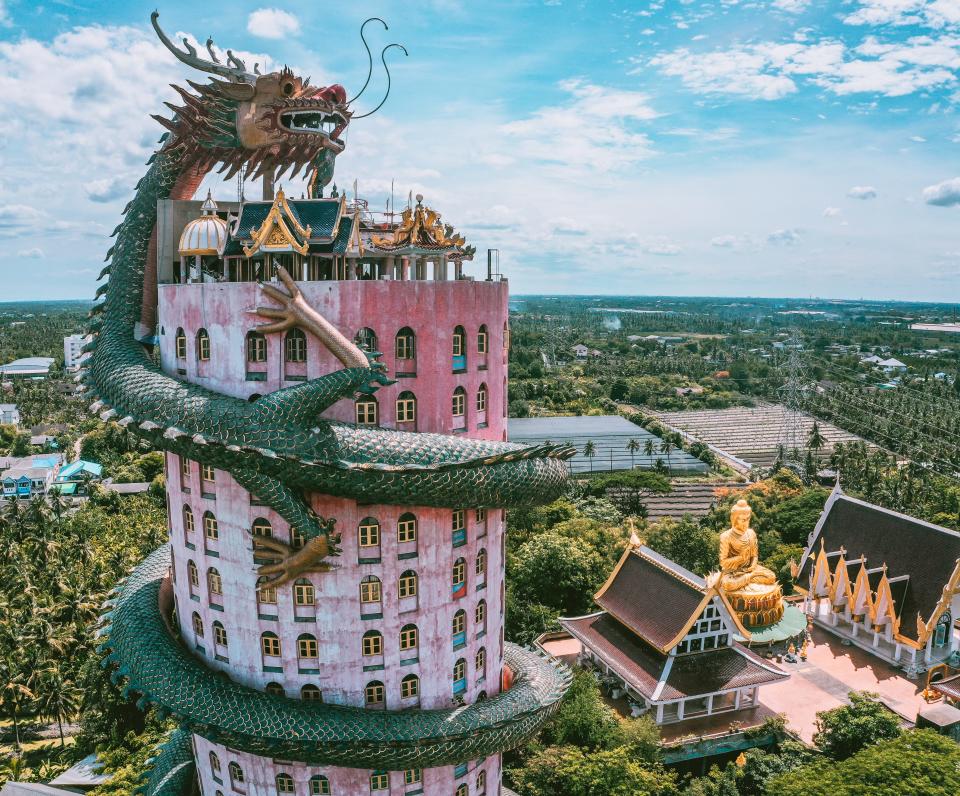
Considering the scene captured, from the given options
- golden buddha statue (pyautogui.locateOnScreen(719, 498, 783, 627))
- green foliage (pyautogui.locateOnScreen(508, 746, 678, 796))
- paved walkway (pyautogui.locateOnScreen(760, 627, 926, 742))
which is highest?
golden buddha statue (pyautogui.locateOnScreen(719, 498, 783, 627))

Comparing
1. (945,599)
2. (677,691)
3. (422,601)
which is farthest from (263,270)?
(945,599)

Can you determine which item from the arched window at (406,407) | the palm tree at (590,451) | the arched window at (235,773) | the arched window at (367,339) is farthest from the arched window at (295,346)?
the palm tree at (590,451)

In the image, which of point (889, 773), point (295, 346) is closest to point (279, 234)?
point (295, 346)

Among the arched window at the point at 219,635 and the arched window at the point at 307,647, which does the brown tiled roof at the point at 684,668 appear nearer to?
the arched window at the point at 307,647

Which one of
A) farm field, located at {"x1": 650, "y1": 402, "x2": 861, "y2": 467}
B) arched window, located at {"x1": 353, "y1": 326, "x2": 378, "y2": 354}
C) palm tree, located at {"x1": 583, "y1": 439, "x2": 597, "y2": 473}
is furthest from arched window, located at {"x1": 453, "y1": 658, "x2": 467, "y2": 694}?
farm field, located at {"x1": 650, "y1": 402, "x2": 861, "y2": 467}

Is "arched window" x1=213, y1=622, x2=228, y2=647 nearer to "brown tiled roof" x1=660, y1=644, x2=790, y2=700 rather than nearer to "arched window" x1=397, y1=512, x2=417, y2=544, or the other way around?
"arched window" x1=397, y1=512, x2=417, y2=544

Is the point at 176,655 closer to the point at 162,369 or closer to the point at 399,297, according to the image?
the point at 162,369

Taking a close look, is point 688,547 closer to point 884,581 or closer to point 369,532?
point 884,581
